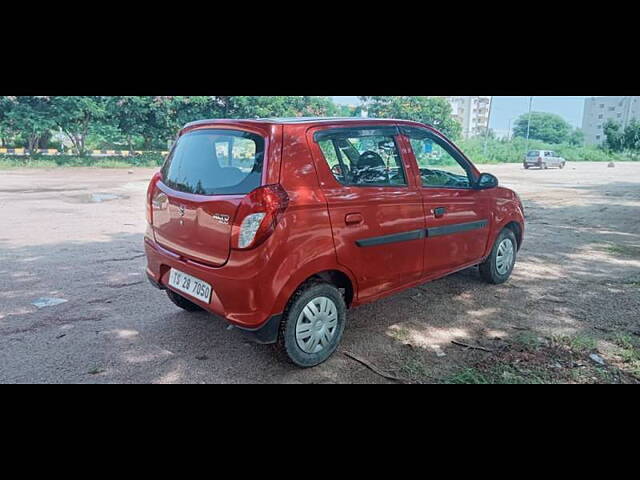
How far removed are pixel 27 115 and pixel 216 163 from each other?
26742 mm

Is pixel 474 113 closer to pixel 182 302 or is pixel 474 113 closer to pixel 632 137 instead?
pixel 632 137

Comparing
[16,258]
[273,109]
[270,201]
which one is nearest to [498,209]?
[270,201]

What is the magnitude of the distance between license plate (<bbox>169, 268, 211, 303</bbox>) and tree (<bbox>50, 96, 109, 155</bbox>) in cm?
2601

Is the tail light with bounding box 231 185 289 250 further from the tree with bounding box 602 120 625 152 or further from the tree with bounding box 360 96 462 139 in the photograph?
the tree with bounding box 360 96 462 139

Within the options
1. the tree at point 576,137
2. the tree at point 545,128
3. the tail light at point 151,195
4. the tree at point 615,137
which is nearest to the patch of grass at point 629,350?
the tail light at point 151,195

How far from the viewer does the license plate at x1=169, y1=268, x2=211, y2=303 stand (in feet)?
10.1

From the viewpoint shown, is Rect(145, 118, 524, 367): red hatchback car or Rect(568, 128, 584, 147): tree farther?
Rect(568, 128, 584, 147): tree

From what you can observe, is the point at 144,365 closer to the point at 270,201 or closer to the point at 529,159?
the point at 270,201

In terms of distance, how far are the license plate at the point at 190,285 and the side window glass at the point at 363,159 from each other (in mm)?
1232

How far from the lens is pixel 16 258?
597 centimetres

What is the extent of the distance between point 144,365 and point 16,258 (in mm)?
3970

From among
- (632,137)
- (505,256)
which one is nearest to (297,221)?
(505,256)

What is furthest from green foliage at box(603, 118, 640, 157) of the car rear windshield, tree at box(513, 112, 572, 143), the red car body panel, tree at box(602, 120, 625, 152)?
tree at box(513, 112, 572, 143)

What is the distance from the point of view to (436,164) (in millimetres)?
4242
